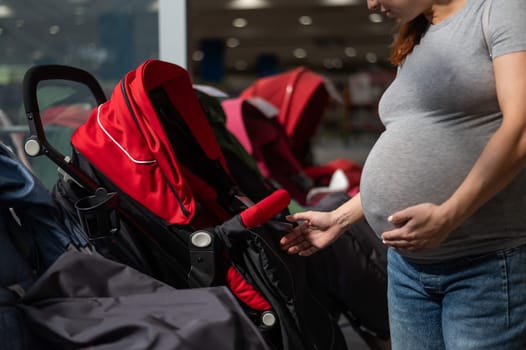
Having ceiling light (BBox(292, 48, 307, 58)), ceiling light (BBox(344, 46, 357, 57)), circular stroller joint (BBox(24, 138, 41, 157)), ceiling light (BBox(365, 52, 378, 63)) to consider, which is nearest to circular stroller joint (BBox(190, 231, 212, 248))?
circular stroller joint (BBox(24, 138, 41, 157))

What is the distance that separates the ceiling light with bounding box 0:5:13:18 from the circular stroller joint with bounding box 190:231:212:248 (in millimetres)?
1544

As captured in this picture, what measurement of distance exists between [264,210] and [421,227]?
1.84ft

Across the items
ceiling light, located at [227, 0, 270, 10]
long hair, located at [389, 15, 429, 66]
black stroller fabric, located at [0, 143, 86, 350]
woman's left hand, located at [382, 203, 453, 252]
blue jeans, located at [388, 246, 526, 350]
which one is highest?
long hair, located at [389, 15, 429, 66]

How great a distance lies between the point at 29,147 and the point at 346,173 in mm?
2319

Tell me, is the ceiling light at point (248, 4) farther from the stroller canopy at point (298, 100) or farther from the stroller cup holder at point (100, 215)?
the stroller cup holder at point (100, 215)

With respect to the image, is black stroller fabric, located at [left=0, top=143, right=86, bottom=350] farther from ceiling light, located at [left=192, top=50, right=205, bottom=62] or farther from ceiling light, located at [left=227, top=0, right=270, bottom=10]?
ceiling light, located at [left=192, top=50, right=205, bottom=62]

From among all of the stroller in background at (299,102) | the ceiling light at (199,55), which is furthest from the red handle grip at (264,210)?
the ceiling light at (199,55)

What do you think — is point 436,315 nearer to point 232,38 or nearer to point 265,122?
point 265,122

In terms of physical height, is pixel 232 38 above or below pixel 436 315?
below

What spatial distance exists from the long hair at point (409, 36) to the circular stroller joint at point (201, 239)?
591 mm

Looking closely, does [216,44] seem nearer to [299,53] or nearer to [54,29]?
[299,53]

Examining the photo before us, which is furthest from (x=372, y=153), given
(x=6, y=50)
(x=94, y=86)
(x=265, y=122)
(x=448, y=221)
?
(x=265, y=122)

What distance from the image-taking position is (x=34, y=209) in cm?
169

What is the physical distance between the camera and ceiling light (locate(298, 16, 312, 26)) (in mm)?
16125
